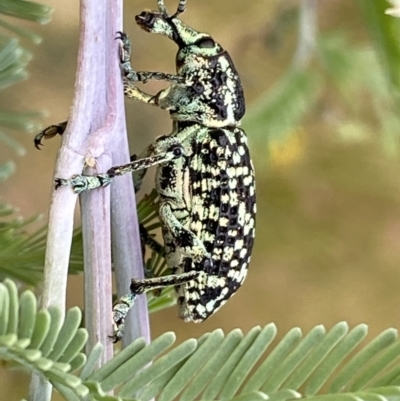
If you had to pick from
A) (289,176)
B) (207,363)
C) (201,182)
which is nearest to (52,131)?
(201,182)

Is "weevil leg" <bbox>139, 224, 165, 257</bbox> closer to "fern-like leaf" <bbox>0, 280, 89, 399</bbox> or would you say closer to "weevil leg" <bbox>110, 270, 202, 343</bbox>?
"weevil leg" <bbox>110, 270, 202, 343</bbox>

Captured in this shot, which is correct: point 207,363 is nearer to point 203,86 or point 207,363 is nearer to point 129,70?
point 129,70

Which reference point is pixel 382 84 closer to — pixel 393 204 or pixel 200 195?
pixel 393 204

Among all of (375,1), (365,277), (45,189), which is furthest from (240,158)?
(365,277)

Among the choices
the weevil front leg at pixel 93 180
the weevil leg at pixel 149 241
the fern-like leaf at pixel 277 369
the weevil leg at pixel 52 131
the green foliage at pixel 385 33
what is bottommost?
the fern-like leaf at pixel 277 369

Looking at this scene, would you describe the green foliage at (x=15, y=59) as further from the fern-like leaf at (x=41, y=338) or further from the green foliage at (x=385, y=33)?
the green foliage at (x=385, y=33)

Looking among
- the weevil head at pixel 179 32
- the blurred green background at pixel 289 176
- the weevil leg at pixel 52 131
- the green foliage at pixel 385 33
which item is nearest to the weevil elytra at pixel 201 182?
the weevil head at pixel 179 32

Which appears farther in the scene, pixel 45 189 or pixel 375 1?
pixel 45 189
